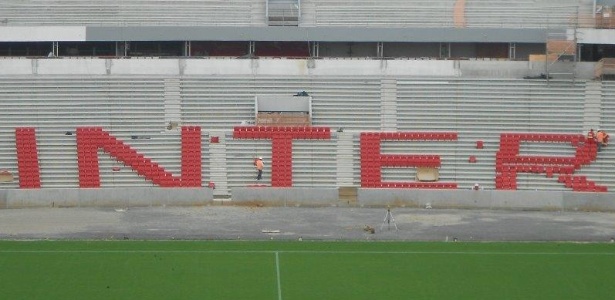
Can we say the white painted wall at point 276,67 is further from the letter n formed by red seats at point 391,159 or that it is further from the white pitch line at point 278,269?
the white pitch line at point 278,269

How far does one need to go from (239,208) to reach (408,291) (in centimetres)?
1421

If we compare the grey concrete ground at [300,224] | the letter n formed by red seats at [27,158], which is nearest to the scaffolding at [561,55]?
the grey concrete ground at [300,224]

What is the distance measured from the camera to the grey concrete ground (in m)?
34.7

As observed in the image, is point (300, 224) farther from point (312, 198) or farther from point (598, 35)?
point (598, 35)

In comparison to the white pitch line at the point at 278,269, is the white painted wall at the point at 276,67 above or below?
Answer: above

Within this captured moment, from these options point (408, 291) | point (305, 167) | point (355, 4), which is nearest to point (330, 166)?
point (305, 167)

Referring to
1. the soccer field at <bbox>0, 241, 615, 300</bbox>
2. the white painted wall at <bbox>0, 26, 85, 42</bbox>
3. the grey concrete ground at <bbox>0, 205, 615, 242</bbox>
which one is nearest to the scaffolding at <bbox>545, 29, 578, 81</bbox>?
the grey concrete ground at <bbox>0, 205, 615, 242</bbox>

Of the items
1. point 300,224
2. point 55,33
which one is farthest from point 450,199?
point 55,33

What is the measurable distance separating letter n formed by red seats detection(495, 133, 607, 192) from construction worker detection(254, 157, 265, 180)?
872 cm

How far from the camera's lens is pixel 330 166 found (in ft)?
139

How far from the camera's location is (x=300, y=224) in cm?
3678

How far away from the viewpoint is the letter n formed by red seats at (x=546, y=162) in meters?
41.8

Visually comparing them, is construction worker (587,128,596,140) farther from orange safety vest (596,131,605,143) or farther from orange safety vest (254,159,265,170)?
orange safety vest (254,159,265,170)

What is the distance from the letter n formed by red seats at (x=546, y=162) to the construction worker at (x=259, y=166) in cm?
872
